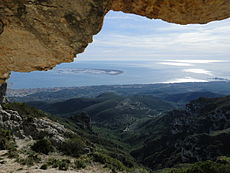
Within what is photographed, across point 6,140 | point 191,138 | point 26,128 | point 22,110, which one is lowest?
point 191,138

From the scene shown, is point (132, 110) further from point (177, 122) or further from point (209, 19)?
point (209, 19)

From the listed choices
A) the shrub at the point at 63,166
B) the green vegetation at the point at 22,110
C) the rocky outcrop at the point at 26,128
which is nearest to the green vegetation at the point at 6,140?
the rocky outcrop at the point at 26,128

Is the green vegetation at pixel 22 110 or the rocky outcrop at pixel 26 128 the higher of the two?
the green vegetation at pixel 22 110

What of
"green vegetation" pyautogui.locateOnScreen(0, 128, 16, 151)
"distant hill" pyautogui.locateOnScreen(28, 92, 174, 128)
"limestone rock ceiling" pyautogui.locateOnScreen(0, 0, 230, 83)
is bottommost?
"distant hill" pyautogui.locateOnScreen(28, 92, 174, 128)

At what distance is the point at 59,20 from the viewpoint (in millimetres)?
7656

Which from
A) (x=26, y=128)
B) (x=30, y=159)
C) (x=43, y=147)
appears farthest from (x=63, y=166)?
(x=26, y=128)

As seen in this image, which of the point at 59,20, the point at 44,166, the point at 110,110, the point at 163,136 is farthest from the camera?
the point at 110,110

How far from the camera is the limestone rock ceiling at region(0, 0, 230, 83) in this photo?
7.28 m

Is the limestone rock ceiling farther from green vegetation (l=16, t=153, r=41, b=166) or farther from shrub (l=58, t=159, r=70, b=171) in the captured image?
shrub (l=58, t=159, r=70, b=171)


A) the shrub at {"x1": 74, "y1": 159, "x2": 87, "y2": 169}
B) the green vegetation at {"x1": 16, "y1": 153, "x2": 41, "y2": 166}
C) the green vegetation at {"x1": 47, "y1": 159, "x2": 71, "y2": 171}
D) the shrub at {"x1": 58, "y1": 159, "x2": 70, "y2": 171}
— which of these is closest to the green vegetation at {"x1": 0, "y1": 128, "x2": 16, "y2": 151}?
the green vegetation at {"x1": 16, "y1": 153, "x2": 41, "y2": 166}

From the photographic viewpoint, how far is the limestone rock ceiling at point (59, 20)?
7.28 meters

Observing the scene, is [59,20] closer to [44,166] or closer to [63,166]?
[44,166]

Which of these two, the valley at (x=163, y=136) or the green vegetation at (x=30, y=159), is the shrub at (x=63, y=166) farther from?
the valley at (x=163, y=136)

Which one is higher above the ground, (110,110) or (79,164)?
(79,164)
